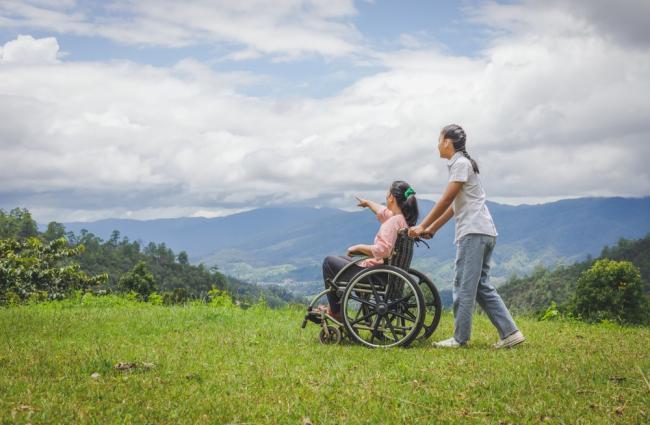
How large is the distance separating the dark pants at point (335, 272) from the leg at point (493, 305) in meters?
1.52

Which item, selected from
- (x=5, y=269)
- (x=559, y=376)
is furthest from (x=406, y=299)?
(x=5, y=269)

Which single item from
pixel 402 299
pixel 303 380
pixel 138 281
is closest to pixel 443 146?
pixel 402 299

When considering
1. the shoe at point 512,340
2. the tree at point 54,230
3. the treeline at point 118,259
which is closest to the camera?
the shoe at point 512,340

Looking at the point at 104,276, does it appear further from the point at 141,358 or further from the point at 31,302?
the point at 141,358

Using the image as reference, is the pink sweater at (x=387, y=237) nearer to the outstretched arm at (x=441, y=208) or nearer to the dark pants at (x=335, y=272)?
the outstretched arm at (x=441, y=208)

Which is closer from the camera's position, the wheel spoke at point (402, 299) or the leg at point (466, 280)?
the leg at point (466, 280)

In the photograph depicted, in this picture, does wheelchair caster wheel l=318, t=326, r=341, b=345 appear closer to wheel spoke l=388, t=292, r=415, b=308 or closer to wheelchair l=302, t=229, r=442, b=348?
wheelchair l=302, t=229, r=442, b=348

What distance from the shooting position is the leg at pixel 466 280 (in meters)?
7.15

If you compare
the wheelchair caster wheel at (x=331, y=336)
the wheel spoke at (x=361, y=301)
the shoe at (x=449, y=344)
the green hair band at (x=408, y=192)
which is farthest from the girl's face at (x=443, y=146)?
the wheelchair caster wheel at (x=331, y=336)

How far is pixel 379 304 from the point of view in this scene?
295 inches

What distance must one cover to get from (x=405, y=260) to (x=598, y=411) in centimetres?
349

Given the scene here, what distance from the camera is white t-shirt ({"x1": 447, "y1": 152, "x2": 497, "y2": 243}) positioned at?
7137mm

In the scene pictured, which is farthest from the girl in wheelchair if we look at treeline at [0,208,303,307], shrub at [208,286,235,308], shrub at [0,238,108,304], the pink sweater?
treeline at [0,208,303,307]

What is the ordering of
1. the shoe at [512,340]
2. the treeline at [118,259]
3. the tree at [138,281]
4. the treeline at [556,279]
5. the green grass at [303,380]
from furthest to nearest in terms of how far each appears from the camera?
the treeline at [556,279] → the treeline at [118,259] → the tree at [138,281] → the shoe at [512,340] → the green grass at [303,380]
